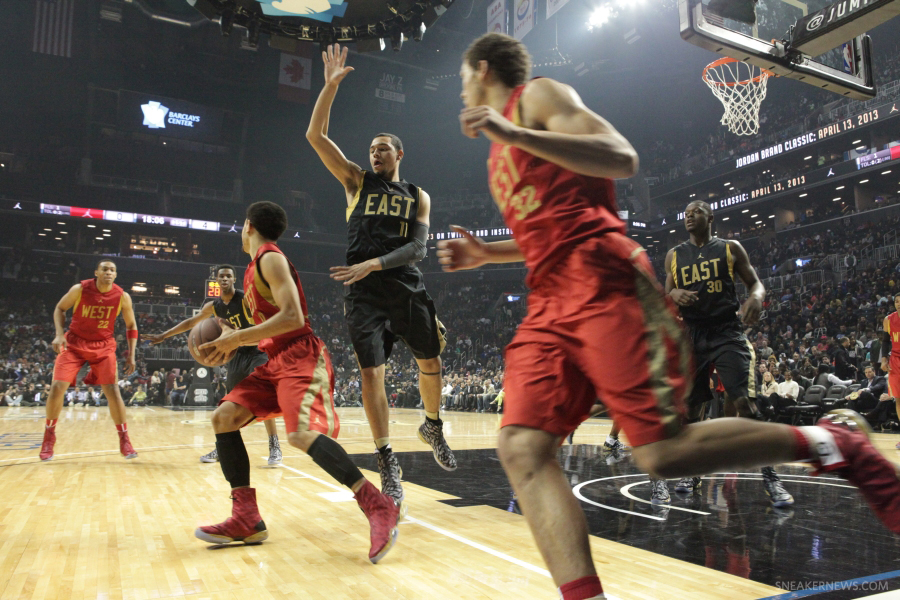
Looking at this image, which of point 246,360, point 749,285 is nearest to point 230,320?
point 246,360

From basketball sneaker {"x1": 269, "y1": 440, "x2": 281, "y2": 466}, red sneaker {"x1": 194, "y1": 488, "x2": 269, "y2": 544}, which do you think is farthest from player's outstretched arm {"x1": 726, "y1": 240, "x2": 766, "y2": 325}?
basketball sneaker {"x1": 269, "y1": 440, "x2": 281, "y2": 466}

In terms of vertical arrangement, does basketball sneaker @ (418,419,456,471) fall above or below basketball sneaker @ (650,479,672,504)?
above

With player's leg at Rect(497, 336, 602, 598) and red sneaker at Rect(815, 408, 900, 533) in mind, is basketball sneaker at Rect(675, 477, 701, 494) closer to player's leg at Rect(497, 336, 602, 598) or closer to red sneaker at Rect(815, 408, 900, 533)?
red sneaker at Rect(815, 408, 900, 533)

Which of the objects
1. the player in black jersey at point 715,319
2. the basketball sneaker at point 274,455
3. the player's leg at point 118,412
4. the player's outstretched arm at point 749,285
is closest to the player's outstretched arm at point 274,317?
the player's outstretched arm at point 749,285

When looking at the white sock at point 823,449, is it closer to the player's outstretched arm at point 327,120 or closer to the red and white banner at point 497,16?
the player's outstretched arm at point 327,120

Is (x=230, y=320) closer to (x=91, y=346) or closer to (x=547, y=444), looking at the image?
(x=91, y=346)

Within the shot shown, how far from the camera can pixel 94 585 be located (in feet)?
7.57

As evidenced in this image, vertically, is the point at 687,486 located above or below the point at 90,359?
below

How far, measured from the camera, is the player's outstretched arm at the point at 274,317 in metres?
2.70

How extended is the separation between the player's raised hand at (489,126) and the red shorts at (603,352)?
1.17 feet

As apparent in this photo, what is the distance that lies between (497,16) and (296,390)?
71.7 ft

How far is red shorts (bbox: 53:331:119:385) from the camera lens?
633 centimetres

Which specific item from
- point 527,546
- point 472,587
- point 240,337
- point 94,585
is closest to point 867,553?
point 527,546

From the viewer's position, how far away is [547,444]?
1.45 m
